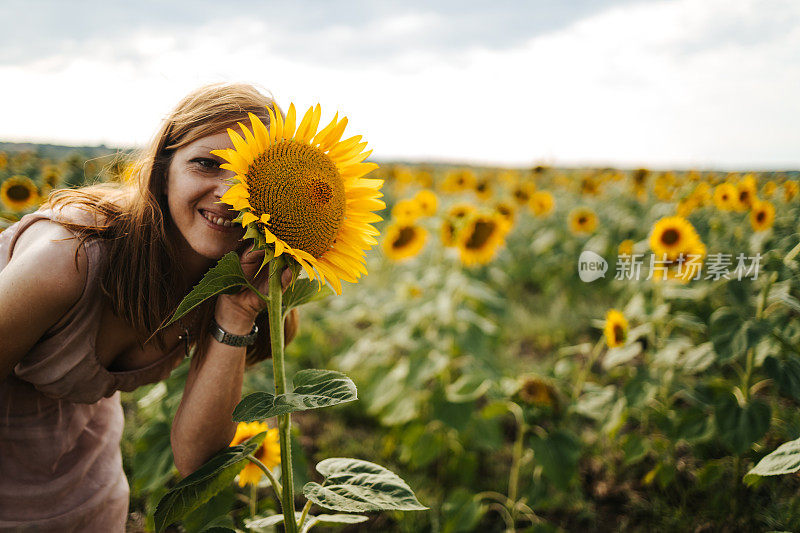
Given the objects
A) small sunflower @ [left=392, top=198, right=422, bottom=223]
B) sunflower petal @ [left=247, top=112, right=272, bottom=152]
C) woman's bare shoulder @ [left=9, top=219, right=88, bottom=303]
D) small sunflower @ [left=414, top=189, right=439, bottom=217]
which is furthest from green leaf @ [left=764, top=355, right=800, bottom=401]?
small sunflower @ [left=414, top=189, right=439, bottom=217]

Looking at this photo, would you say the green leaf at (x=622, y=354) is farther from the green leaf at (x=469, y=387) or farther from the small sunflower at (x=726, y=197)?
the small sunflower at (x=726, y=197)

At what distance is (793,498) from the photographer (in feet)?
6.89

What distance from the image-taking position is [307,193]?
89 cm

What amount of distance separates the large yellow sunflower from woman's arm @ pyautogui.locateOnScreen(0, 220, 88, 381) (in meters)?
0.55

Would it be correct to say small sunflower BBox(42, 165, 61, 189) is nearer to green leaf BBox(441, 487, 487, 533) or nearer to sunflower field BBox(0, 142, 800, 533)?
sunflower field BBox(0, 142, 800, 533)

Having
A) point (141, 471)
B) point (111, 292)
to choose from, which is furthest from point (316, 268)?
point (141, 471)

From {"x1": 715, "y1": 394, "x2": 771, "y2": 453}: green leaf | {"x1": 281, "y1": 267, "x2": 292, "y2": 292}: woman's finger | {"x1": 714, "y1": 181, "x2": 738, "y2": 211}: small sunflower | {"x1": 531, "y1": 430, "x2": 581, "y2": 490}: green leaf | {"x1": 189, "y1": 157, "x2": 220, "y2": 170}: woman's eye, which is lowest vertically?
{"x1": 531, "y1": 430, "x2": 581, "y2": 490}: green leaf

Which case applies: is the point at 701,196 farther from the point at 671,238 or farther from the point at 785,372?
the point at 785,372

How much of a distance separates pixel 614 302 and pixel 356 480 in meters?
4.58

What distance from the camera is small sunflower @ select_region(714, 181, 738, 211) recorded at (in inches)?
147

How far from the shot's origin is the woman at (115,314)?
114 cm

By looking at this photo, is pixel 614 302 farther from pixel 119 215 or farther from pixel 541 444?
pixel 119 215

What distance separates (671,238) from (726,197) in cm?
119

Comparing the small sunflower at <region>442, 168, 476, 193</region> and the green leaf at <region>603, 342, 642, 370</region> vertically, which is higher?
the small sunflower at <region>442, 168, 476, 193</region>
